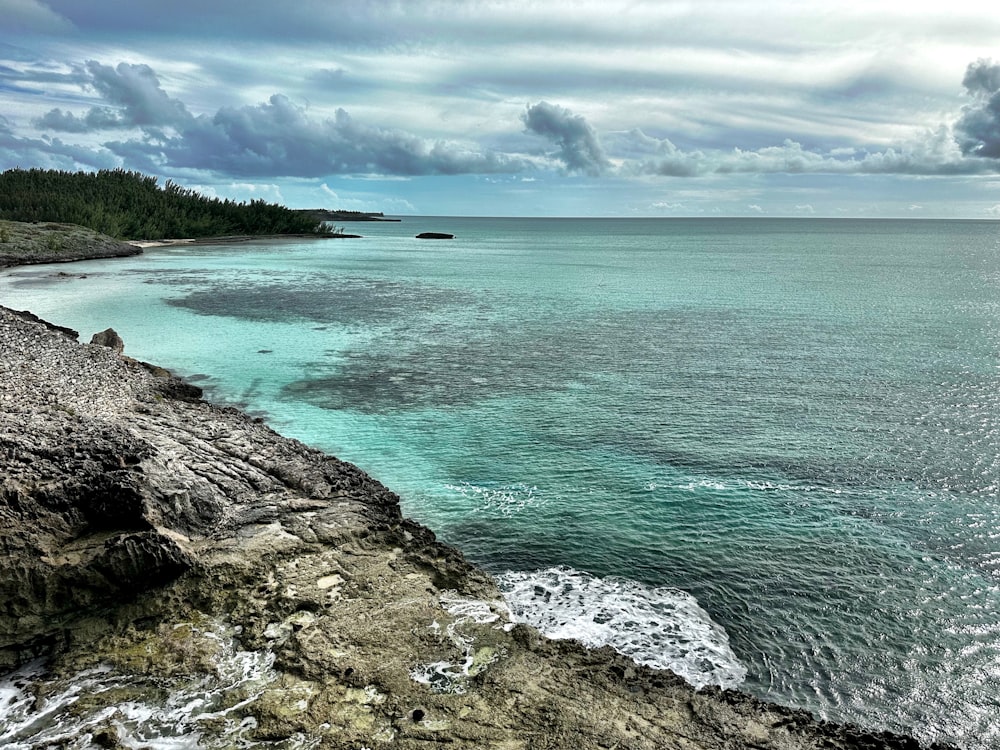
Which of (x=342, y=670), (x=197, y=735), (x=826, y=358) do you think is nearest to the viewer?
(x=197, y=735)

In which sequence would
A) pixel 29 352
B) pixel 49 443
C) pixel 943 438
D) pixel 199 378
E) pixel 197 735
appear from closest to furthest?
pixel 197 735, pixel 49 443, pixel 943 438, pixel 29 352, pixel 199 378

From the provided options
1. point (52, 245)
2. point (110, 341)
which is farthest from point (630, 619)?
point (52, 245)

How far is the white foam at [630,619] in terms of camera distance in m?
11.2

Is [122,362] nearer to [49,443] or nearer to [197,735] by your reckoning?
[49,443]

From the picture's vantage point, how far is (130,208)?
115312 millimetres

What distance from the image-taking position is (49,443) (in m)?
13.4

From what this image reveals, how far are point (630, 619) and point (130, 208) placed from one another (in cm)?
12514

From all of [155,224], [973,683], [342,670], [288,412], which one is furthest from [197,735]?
[155,224]

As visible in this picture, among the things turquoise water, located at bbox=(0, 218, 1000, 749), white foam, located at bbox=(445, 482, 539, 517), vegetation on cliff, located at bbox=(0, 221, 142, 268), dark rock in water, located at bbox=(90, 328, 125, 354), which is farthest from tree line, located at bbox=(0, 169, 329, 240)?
white foam, located at bbox=(445, 482, 539, 517)

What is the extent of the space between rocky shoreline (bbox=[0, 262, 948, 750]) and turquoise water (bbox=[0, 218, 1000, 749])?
5.17ft

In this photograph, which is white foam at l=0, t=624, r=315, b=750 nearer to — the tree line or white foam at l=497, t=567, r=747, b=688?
white foam at l=497, t=567, r=747, b=688

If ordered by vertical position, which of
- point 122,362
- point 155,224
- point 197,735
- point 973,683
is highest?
point 155,224

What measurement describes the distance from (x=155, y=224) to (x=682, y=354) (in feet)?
353

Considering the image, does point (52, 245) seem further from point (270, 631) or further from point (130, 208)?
point (270, 631)
